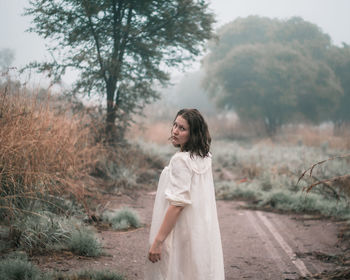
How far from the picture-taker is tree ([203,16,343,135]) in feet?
81.8

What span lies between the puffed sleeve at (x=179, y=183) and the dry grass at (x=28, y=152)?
6.38 feet

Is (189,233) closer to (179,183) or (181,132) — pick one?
(179,183)

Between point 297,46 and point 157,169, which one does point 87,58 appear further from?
point 297,46

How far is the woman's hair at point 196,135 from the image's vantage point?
7.59ft

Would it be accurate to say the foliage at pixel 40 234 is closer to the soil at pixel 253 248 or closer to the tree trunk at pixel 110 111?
the soil at pixel 253 248

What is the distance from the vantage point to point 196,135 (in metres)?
2.35

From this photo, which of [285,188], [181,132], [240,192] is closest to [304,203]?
[285,188]

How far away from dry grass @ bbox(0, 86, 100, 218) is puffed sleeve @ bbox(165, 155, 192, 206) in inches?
76.6

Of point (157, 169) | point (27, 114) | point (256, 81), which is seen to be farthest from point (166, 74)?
point (256, 81)

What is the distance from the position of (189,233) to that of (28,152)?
2.65 m

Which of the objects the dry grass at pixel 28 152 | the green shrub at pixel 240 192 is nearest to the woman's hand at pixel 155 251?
the dry grass at pixel 28 152

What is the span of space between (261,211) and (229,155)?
684 cm

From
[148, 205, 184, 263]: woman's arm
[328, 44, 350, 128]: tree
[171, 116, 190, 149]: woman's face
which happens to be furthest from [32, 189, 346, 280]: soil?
[328, 44, 350, 128]: tree

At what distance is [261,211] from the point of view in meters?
6.98
